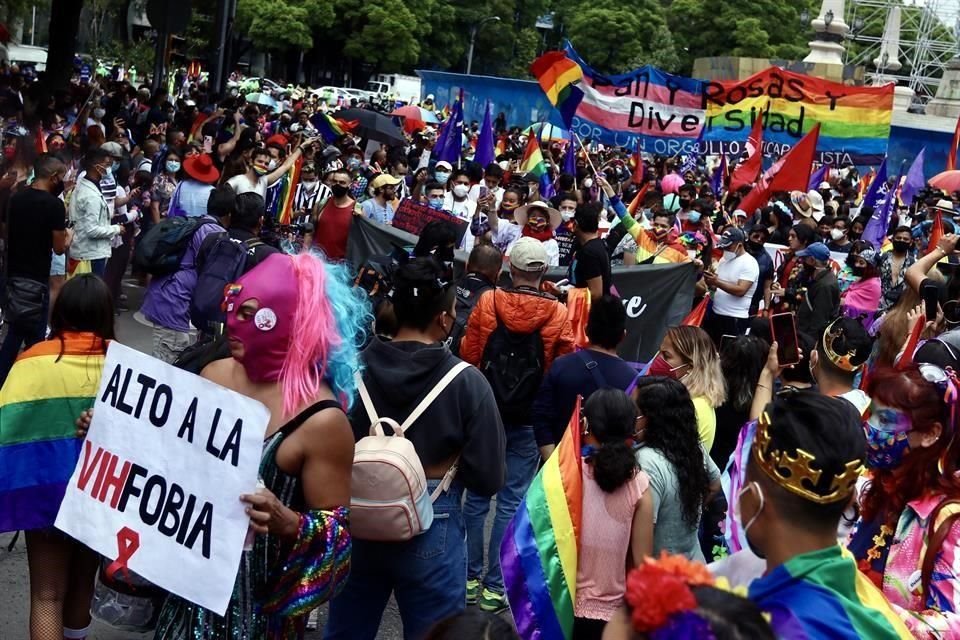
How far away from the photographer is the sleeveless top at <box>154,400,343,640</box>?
3283mm

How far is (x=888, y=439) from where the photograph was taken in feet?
11.4

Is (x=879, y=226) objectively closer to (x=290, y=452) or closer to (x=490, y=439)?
(x=490, y=439)

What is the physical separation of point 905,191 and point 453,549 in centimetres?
1791

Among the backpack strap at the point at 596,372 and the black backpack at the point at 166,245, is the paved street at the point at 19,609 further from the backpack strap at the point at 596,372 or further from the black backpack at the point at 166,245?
the black backpack at the point at 166,245

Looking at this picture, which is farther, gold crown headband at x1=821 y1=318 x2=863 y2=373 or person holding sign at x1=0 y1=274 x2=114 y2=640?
gold crown headband at x1=821 y1=318 x2=863 y2=373

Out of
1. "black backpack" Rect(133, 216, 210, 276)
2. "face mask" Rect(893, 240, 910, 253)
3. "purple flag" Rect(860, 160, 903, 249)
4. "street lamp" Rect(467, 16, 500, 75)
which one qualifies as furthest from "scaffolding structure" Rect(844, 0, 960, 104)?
"black backpack" Rect(133, 216, 210, 276)

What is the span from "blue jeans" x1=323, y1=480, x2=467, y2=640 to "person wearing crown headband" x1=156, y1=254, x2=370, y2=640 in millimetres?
622

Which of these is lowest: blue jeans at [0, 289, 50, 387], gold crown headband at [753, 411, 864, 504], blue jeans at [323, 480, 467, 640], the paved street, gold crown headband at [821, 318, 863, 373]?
the paved street

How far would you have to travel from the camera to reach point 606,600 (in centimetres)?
427

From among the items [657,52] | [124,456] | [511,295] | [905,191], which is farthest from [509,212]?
[657,52]

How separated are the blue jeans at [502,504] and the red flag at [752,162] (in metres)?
10.4

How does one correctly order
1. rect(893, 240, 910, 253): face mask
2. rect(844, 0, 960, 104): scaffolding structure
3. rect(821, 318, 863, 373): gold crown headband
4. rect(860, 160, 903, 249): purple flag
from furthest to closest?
rect(844, 0, 960, 104): scaffolding structure < rect(860, 160, 903, 249): purple flag < rect(893, 240, 910, 253): face mask < rect(821, 318, 863, 373): gold crown headband

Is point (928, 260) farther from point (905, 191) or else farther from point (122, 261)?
point (905, 191)

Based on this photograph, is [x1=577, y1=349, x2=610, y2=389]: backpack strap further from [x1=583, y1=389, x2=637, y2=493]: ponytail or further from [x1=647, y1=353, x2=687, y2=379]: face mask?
[x1=583, y1=389, x2=637, y2=493]: ponytail
